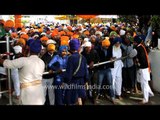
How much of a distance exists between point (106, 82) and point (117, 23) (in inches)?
146

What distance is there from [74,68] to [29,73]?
39.5 inches

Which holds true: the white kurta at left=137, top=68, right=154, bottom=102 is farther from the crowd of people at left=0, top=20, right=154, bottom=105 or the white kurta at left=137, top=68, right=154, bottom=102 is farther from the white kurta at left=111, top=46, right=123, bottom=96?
the white kurta at left=111, top=46, right=123, bottom=96

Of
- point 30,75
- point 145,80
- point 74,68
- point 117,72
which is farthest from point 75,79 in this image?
point 145,80

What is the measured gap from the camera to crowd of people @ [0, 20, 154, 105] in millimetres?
6273

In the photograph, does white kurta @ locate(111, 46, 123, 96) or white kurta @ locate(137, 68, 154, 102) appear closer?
white kurta @ locate(137, 68, 154, 102)

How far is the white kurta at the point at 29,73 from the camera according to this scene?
20.1ft

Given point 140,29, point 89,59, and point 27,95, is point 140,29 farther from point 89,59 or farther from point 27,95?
point 27,95

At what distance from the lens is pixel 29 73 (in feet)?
20.3

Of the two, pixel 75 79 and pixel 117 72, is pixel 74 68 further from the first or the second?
pixel 117 72

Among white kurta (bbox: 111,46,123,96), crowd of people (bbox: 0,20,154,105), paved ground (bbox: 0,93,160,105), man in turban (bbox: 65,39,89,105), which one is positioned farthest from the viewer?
white kurta (bbox: 111,46,123,96)

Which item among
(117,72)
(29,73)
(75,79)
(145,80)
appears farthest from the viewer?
(117,72)

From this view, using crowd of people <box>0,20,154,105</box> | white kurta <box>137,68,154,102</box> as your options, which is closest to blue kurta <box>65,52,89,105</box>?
crowd of people <box>0,20,154,105</box>
